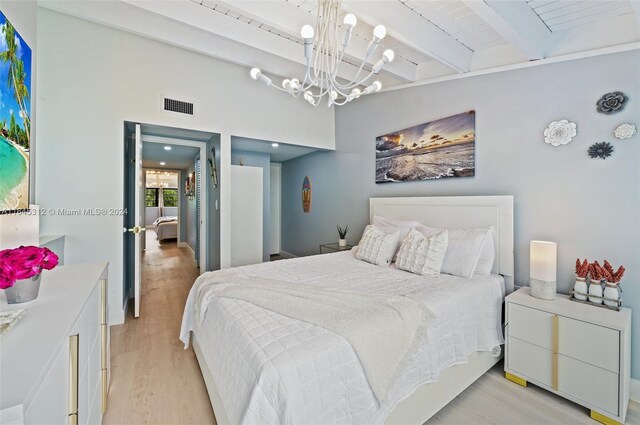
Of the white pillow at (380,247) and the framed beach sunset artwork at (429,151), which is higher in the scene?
the framed beach sunset artwork at (429,151)

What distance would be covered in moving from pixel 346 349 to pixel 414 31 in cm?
250

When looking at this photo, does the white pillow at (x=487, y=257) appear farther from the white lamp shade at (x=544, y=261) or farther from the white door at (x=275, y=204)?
the white door at (x=275, y=204)

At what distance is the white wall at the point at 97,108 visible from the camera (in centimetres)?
269

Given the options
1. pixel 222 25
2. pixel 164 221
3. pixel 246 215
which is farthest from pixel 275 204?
pixel 164 221

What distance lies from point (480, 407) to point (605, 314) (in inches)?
39.9

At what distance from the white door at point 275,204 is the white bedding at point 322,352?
4.38 m

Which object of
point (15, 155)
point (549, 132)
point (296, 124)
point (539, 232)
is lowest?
point (539, 232)

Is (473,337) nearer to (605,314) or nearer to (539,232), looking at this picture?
(605,314)

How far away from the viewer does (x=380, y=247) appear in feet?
9.08

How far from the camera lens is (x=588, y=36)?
2109 mm

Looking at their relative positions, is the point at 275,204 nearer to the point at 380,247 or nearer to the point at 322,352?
the point at 380,247

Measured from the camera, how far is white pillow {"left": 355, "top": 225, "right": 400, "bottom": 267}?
2.74 meters

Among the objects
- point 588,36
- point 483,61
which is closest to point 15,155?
point 483,61

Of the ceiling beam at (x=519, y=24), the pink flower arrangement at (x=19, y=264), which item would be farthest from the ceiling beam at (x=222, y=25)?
the pink flower arrangement at (x=19, y=264)
